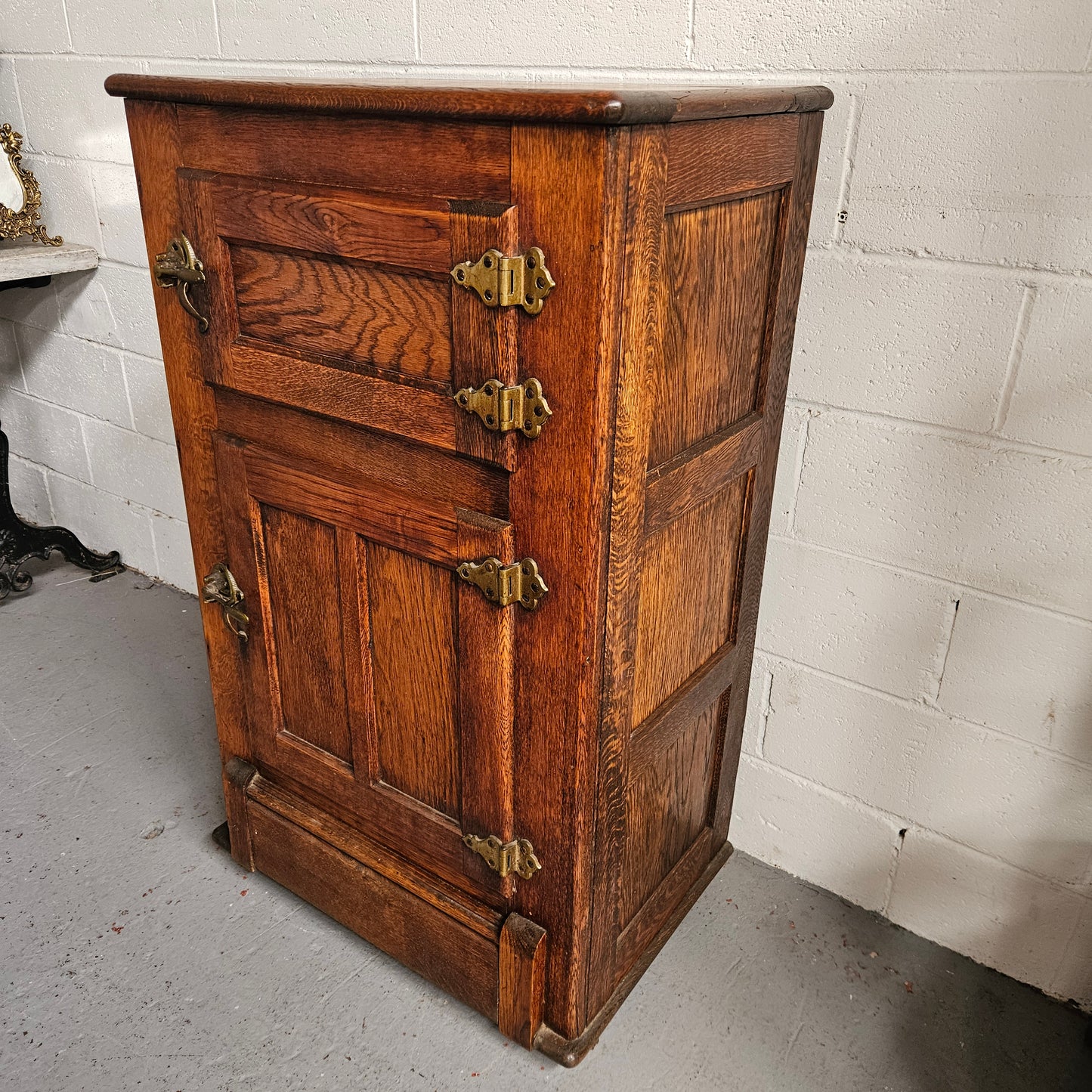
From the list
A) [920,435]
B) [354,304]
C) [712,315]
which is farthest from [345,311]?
[920,435]

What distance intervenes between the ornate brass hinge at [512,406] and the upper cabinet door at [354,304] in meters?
0.02

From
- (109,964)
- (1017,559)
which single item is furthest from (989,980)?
(109,964)

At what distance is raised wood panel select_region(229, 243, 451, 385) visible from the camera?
106 cm

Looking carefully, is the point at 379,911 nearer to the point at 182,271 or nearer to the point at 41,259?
the point at 182,271

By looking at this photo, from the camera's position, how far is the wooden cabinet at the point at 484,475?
0.97 meters

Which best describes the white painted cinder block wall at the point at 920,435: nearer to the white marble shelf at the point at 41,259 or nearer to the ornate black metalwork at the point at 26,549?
the white marble shelf at the point at 41,259

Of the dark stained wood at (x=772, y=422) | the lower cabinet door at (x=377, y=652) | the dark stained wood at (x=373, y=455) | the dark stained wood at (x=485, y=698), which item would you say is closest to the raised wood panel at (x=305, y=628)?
the lower cabinet door at (x=377, y=652)

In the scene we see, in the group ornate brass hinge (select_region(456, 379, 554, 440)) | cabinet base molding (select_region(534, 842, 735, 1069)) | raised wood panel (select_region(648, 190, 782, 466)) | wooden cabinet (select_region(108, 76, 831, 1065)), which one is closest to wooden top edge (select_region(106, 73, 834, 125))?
wooden cabinet (select_region(108, 76, 831, 1065))

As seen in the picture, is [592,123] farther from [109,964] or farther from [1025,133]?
[109,964]

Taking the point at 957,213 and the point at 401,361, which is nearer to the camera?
the point at 401,361

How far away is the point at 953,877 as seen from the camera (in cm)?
154

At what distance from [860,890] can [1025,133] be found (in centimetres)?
122

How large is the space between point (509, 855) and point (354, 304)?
74 cm

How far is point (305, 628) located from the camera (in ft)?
4.62
